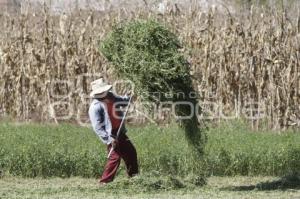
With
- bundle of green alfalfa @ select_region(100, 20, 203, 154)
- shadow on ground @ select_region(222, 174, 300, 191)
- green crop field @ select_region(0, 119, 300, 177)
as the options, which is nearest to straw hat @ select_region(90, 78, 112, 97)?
bundle of green alfalfa @ select_region(100, 20, 203, 154)

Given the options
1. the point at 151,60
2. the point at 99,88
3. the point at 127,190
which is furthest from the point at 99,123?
the point at 151,60

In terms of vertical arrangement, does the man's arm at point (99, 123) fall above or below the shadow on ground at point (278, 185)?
above

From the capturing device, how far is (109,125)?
12.5m

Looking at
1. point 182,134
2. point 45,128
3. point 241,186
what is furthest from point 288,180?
point 45,128

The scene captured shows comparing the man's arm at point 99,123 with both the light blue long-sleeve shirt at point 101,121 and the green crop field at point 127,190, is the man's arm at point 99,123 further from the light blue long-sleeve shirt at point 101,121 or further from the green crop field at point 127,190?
the green crop field at point 127,190

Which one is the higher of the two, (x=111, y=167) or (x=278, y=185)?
(x=111, y=167)

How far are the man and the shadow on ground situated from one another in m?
1.62

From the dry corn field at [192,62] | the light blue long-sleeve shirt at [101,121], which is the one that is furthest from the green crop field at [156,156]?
the dry corn field at [192,62]

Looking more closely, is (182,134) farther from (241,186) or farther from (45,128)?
(45,128)

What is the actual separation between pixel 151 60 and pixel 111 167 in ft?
6.26

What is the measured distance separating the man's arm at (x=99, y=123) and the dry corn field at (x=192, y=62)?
546 cm

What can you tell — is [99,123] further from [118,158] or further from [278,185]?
[278,185]

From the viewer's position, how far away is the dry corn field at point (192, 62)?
18312 mm

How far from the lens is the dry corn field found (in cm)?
1831
